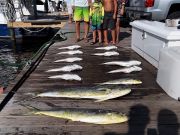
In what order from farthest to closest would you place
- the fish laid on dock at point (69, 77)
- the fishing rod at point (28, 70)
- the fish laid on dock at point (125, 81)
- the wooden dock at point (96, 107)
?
the fish laid on dock at point (69, 77), the fish laid on dock at point (125, 81), the fishing rod at point (28, 70), the wooden dock at point (96, 107)

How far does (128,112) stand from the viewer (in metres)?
4.42

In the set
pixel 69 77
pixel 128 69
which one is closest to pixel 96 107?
pixel 69 77

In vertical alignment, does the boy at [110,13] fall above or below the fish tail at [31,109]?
above

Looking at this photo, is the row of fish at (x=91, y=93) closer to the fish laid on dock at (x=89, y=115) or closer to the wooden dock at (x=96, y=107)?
the wooden dock at (x=96, y=107)

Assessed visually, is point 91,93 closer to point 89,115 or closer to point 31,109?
point 89,115

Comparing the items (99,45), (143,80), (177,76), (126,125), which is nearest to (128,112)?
(126,125)

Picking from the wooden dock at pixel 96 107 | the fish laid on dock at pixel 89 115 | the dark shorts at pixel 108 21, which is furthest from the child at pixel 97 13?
the fish laid on dock at pixel 89 115

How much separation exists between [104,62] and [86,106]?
3.00 metres

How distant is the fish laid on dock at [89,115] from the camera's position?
3.99 metres

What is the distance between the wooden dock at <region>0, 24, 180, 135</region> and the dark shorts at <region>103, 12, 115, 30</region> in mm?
2854

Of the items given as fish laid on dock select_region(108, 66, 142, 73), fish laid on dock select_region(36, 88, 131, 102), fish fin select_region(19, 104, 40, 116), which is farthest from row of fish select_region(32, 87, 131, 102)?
fish laid on dock select_region(108, 66, 142, 73)

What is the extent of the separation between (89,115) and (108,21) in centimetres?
576

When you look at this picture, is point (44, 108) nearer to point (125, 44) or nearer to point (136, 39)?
point (136, 39)

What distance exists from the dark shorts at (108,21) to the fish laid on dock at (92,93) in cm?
474
